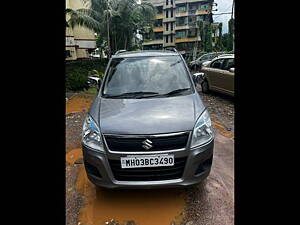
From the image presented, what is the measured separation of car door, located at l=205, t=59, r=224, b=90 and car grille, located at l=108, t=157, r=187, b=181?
5.95m

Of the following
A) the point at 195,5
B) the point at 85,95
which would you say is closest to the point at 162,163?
the point at 85,95

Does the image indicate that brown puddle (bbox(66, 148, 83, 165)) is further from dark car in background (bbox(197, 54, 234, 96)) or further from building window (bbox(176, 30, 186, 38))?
building window (bbox(176, 30, 186, 38))

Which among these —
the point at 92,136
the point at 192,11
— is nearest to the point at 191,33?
the point at 192,11

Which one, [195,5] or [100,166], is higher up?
[195,5]

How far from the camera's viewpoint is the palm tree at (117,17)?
48.1 feet

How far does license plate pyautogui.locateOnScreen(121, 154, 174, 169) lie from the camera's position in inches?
89.1

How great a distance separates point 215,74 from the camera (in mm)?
7980

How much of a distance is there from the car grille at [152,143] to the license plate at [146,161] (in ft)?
0.24

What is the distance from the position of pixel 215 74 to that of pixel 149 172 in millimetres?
Result: 6401

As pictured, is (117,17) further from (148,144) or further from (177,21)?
(177,21)

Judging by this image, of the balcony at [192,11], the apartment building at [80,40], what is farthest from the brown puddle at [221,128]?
the balcony at [192,11]
